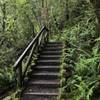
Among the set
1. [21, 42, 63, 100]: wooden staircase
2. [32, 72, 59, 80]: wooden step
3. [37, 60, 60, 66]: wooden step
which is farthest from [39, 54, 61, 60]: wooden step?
[32, 72, 59, 80]: wooden step

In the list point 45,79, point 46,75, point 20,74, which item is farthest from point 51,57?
point 20,74

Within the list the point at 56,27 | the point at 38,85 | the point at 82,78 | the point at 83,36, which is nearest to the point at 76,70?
the point at 82,78

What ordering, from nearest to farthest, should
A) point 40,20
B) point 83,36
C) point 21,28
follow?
1. point 83,36
2. point 21,28
3. point 40,20

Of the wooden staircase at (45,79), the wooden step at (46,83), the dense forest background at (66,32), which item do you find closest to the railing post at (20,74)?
the wooden staircase at (45,79)

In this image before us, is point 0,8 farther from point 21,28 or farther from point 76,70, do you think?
point 76,70

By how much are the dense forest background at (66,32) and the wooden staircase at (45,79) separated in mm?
566

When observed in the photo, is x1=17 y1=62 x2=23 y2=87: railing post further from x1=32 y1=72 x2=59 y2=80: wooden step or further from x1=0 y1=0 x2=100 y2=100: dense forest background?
x1=0 y1=0 x2=100 y2=100: dense forest background

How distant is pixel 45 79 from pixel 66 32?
5922mm

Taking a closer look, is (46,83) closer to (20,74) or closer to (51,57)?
(20,74)

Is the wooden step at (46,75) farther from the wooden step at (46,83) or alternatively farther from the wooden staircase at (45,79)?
the wooden step at (46,83)

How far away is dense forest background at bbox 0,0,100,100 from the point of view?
22.6 ft

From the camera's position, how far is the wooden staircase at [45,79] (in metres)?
7.01

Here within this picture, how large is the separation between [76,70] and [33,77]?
170 cm

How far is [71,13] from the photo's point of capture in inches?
599
